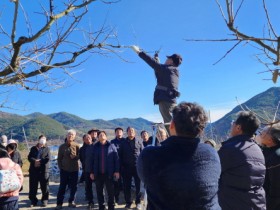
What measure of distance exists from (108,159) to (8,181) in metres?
2.81

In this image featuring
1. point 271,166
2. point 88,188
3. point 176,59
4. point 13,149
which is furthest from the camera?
point 88,188

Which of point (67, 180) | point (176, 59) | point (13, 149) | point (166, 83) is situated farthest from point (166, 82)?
point (13, 149)

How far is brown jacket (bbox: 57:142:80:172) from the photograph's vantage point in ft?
25.8

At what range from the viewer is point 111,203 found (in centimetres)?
689

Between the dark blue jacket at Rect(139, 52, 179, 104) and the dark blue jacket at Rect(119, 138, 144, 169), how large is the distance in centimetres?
215

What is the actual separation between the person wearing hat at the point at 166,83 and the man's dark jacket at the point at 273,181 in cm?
225

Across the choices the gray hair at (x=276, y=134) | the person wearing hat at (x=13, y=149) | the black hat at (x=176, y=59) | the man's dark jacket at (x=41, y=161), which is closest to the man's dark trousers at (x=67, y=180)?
the man's dark jacket at (x=41, y=161)

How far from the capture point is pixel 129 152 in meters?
7.61

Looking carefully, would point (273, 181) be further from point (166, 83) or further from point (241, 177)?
point (166, 83)

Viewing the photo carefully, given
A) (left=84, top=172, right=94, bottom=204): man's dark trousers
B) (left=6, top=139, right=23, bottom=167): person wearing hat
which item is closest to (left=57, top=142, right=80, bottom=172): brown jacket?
(left=84, top=172, right=94, bottom=204): man's dark trousers

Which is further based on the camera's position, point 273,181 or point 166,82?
point 166,82

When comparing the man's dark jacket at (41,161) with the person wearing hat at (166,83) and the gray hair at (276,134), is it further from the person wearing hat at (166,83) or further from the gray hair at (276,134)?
the gray hair at (276,134)

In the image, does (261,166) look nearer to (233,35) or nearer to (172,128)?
(172,128)

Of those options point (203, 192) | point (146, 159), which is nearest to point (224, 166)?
point (203, 192)
